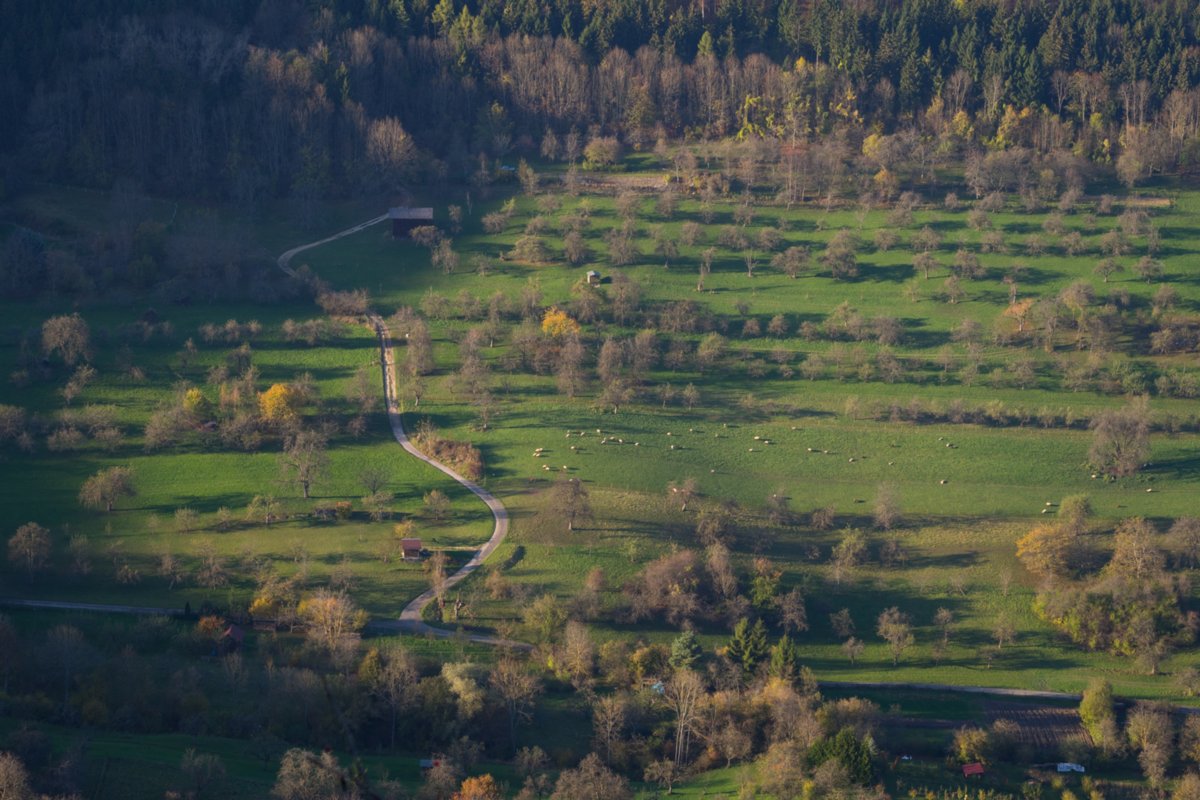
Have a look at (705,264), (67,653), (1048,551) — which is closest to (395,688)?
(67,653)

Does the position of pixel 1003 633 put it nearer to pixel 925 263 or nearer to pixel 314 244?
pixel 925 263

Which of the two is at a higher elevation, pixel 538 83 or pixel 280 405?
pixel 538 83

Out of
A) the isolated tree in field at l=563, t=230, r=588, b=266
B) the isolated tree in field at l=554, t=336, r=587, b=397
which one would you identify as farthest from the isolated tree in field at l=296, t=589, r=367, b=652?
the isolated tree in field at l=563, t=230, r=588, b=266

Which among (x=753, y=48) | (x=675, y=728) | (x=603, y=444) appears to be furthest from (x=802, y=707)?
(x=753, y=48)

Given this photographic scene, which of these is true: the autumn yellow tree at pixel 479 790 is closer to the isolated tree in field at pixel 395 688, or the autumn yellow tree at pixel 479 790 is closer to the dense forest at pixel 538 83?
the isolated tree in field at pixel 395 688

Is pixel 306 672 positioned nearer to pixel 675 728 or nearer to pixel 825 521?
pixel 675 728

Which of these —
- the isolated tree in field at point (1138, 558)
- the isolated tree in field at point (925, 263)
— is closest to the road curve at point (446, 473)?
the isolated tree in field at point (1138, 558)

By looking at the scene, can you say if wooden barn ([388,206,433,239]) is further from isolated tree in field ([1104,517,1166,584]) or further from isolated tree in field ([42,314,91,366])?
isolated tree in field ([1104,517,1166,584])
